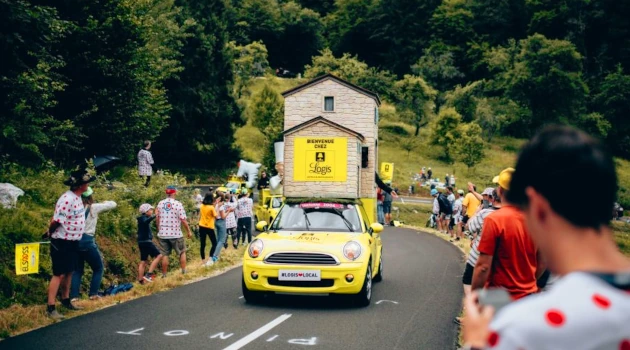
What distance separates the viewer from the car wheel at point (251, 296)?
34.9 ft

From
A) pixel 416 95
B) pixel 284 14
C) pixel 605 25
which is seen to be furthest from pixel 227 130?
pixel 605 25

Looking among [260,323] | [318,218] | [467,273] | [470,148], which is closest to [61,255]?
[260,323]

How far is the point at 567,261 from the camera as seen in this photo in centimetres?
167

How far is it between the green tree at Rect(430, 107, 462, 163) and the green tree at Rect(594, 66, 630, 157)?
85.2ft

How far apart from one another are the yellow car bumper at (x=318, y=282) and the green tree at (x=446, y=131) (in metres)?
58.7

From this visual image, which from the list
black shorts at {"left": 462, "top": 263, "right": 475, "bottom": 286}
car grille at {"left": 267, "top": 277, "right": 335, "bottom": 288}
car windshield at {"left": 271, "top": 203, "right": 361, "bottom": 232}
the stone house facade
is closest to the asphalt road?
car grille at {"left": 267, "top": 277, "right": 335, "bottom": 288}

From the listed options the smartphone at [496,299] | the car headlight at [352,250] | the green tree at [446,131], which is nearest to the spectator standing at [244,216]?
the car headlight at [352,250]

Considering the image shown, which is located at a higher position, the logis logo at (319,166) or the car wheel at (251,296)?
the logis logo at (319,166)

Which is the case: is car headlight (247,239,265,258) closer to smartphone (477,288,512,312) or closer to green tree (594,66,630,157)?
smartphone (477,288,512,312)

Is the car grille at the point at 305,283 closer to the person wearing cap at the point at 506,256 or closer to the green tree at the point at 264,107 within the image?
the person wearing cap at the point at 506,256

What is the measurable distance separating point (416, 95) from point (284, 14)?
116 feet

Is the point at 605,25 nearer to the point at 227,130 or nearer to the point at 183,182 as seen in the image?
the point at 227,130

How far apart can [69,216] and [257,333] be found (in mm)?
3469

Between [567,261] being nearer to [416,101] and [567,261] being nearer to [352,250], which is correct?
[352,250]
